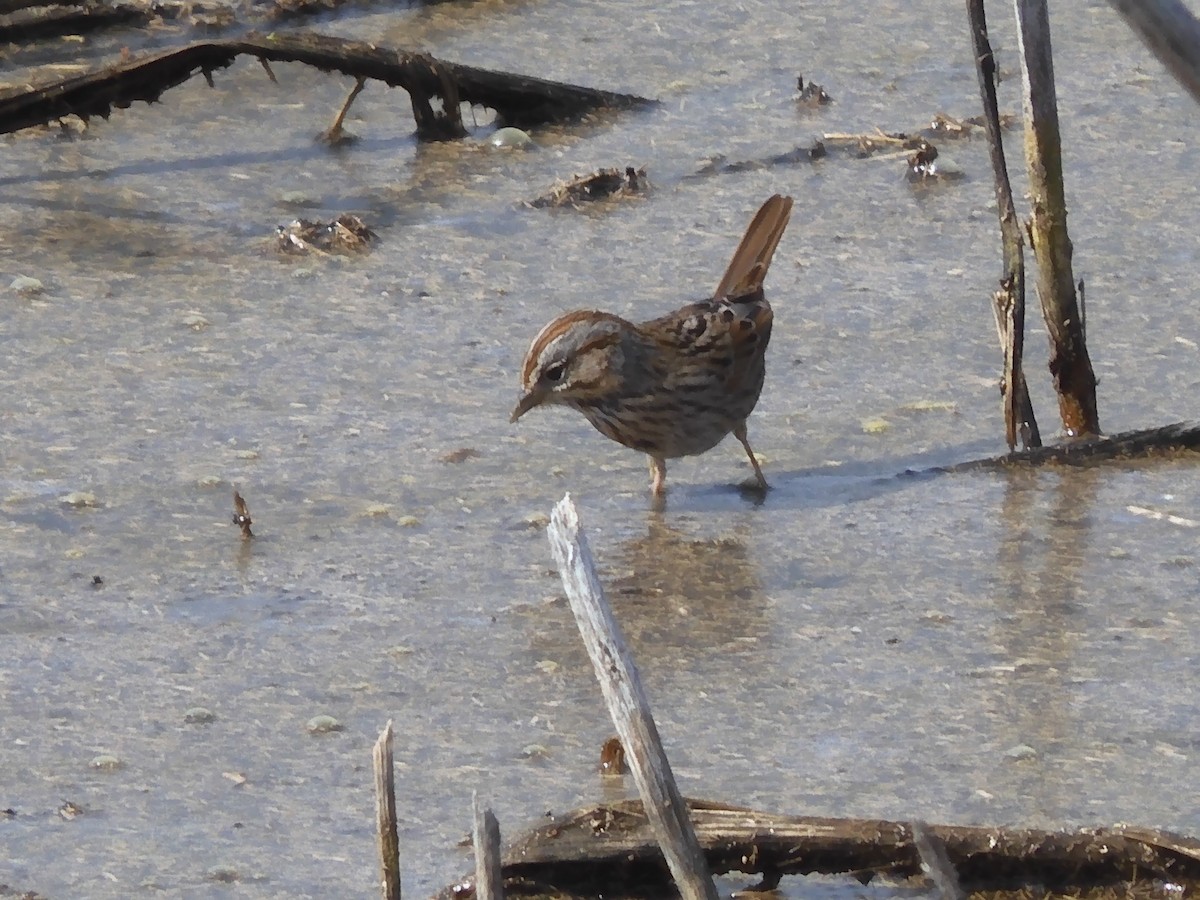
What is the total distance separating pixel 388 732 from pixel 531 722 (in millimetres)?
1398

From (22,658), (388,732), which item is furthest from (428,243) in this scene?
(388,732)

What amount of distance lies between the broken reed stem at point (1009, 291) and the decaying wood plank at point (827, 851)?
2247 mm

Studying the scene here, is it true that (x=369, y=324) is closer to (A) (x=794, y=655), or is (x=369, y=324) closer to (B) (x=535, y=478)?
(B) (x=535, y=478)

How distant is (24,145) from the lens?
8.51 metres

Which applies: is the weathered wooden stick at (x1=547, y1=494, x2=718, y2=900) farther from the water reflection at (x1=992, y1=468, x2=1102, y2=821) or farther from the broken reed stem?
the broken reed stem

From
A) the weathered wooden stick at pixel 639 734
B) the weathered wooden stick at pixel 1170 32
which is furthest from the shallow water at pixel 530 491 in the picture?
the weathered wooden stick at pixel 1170 32

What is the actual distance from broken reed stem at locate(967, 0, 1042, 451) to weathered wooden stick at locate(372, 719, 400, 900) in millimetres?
2916

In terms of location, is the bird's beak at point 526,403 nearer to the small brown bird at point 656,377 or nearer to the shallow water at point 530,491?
the small brown bird at point 656,377

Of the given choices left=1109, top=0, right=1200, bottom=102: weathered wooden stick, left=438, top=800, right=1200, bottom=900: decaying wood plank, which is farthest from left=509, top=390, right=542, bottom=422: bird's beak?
left=1109, top=0, right=1200, bottom=102: weathered wooden stick

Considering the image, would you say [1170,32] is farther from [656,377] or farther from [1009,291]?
[656,377]

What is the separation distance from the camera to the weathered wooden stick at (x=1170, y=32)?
1.76m

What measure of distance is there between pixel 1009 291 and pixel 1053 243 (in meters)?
0.17

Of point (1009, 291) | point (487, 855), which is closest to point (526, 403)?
point (1009, 291)

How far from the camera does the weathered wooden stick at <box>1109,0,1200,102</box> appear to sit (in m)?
1.76
